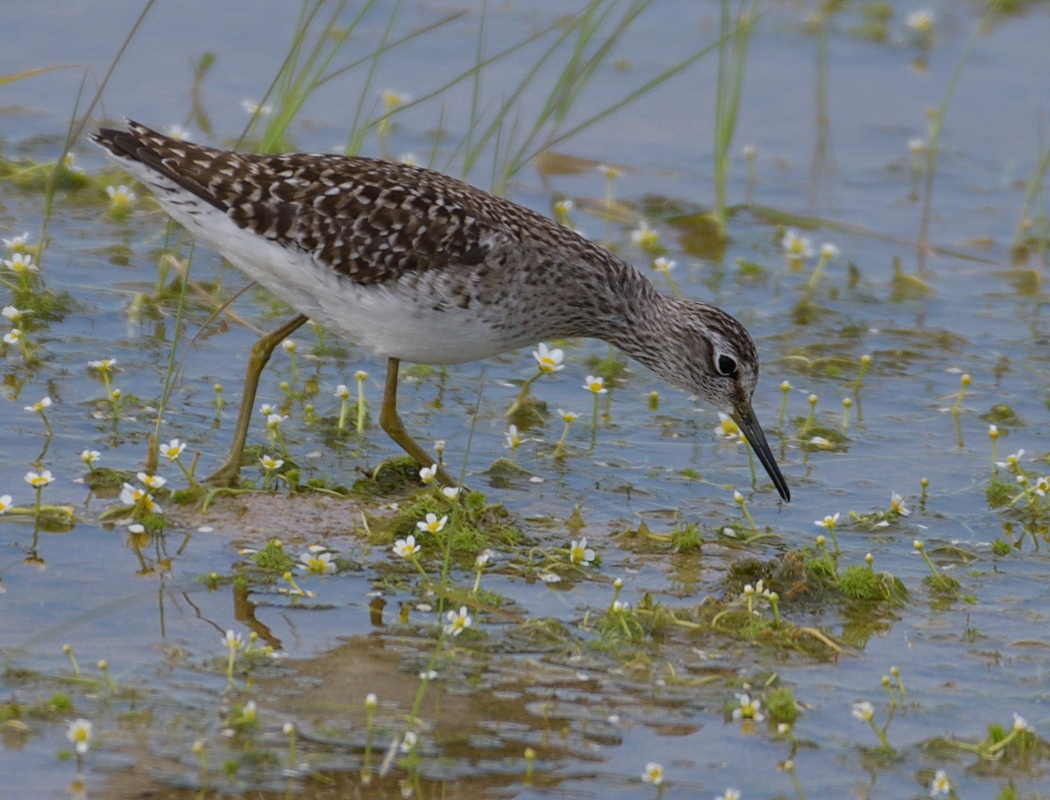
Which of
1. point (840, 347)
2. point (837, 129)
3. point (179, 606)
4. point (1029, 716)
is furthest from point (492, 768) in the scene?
point (837, 129)

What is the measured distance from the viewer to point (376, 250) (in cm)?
850

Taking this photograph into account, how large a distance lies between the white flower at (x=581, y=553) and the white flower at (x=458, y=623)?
3.25 feet

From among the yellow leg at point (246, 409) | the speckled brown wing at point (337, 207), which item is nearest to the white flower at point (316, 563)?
the yellow leg at point (246, 409)

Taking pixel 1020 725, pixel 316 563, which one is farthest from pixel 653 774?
pixel 316 563

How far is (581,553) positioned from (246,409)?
88.9 inches

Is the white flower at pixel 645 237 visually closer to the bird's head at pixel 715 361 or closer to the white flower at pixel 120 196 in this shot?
the bird's head at pixel 715 361

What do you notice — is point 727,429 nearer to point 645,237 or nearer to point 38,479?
point 645,237

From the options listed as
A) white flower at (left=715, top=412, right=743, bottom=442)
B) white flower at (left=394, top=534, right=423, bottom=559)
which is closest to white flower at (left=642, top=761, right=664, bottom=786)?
white flower at (left=394, top=534, right=423, bottom=559)

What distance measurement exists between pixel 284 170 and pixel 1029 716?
15.8ft

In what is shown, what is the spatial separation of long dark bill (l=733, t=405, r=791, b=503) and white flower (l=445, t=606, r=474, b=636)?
2757mm

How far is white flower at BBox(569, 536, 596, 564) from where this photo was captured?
309 inches

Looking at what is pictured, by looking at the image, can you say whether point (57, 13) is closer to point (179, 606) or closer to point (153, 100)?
point (153, 100)

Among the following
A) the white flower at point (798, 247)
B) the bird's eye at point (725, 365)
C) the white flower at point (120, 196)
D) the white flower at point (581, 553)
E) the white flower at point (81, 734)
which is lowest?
the white flower at point (81, 734)

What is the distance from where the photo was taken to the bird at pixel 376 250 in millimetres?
8500
